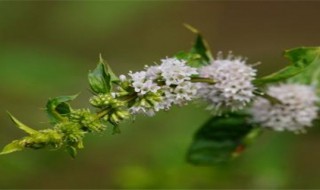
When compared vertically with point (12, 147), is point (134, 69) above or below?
above

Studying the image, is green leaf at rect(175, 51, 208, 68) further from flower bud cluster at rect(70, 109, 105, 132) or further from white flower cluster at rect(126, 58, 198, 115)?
flower bud cluster at rect(70, 109, 105, 132)

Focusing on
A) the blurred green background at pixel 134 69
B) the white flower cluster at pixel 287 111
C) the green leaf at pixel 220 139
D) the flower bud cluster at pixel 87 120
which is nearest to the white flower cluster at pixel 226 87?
the white flower cluster at pixel 287 111

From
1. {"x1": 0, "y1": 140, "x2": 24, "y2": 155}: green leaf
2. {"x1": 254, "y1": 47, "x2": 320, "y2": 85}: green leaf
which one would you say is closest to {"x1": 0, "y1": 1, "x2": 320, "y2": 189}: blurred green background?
{"x1": 254, "y1": 47, "x2": 320, "y2": 85}: green leaf

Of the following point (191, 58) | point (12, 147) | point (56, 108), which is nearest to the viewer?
point (12, 147)

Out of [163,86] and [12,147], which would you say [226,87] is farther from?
[12,147]

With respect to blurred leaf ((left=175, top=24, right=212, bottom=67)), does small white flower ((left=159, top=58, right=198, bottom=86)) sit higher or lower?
lower

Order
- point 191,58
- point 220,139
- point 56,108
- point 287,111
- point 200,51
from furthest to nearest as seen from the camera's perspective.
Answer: point 220,139, point 287,111, point 200,51, point 191,58, point 56,108

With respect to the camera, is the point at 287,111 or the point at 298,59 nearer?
the point at 298,59

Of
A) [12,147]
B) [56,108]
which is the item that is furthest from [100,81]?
[12,147]
